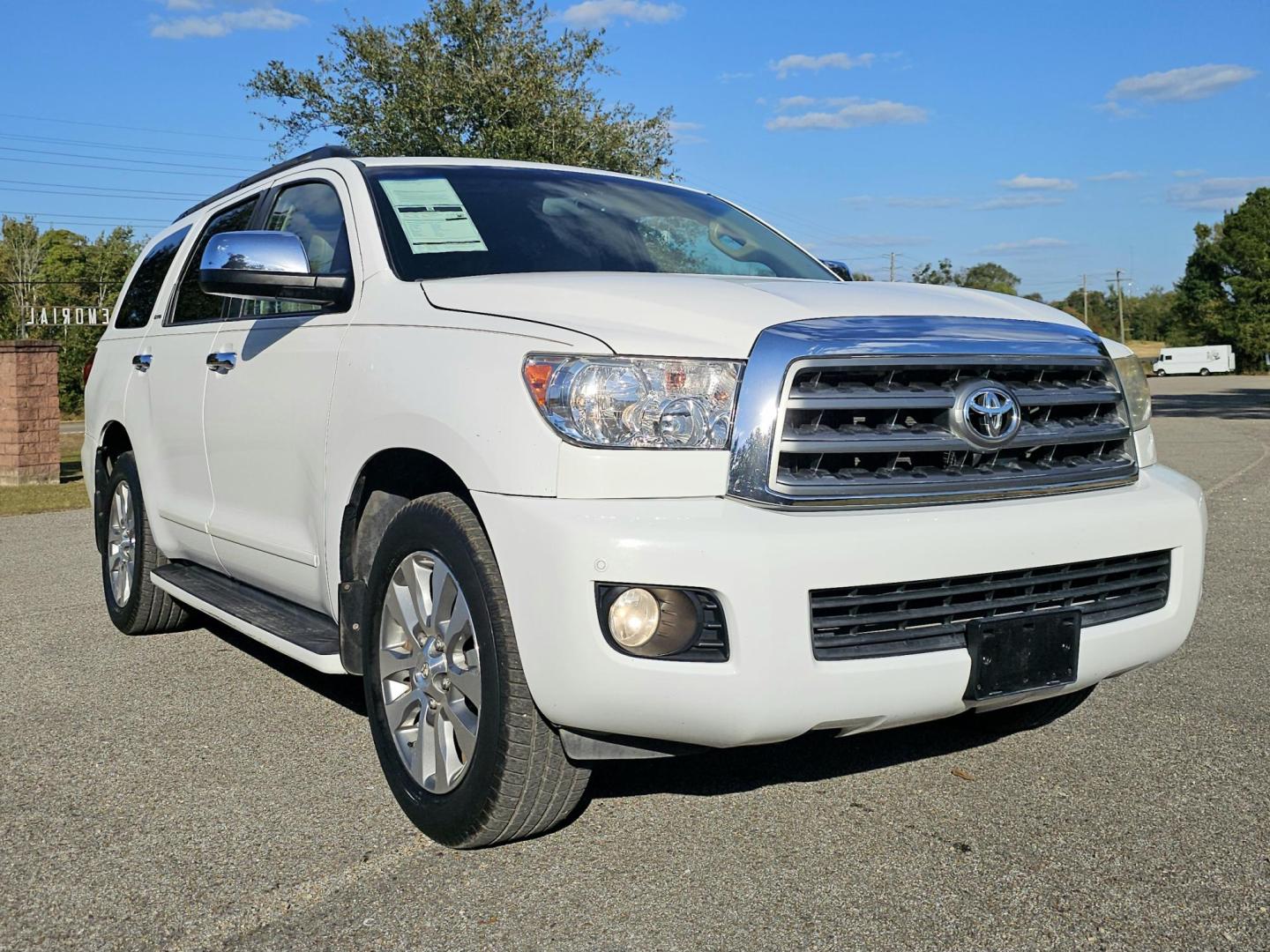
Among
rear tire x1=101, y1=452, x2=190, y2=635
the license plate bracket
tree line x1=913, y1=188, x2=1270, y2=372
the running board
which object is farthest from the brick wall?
tree line x1=913, y1=188, x2=1270, y2=372

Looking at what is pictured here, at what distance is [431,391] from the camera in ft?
10.4

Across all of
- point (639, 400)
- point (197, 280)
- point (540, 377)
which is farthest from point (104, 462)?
point (639, 400)

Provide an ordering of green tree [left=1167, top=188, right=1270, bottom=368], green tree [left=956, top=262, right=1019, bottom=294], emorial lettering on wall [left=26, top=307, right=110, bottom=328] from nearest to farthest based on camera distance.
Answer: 1. emorial lettering on wall [left=26, top=307, right=110, bottom=328]
2. green tree [left=1167, top=188, right=1270, bottom=368]
3. green tree [left=956, top=262, right=1019, bottom=294]

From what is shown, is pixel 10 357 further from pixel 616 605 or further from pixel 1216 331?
pixel 1216 331

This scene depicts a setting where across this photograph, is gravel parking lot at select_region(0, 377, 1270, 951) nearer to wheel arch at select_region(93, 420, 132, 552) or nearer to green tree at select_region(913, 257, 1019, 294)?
wheel arch at select_region(93, 420, 132, 552)

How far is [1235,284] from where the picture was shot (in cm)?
6962

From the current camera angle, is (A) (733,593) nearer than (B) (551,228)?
Yes

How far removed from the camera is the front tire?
293 cm

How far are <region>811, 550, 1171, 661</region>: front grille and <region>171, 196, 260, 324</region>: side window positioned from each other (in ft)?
9.81

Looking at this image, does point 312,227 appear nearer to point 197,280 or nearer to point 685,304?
point 197,280

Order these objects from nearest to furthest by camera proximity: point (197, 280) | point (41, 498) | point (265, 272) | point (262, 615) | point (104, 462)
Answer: point (265, 272)
point (262, 615)
point (197, 280)
point (104, 462)
point (41, 498)

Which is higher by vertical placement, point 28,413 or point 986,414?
point 986,414

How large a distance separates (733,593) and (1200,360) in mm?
78939

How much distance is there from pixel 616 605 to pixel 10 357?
1424 centimetres
